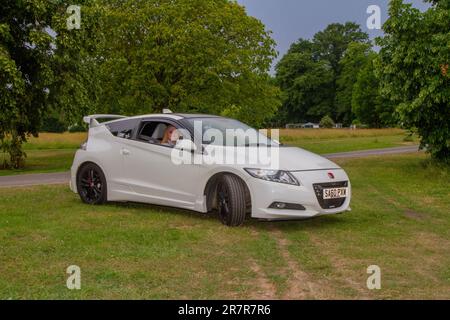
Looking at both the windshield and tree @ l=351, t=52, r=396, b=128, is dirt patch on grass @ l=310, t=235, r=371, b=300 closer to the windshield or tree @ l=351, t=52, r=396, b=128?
the windshield

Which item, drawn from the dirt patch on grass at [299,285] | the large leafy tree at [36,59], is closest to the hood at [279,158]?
the dirt patch on grass at [299,285]

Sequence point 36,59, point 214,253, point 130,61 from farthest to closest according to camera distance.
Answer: point 130,61 < point 36,59 < point 214,253

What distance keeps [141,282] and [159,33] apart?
2413cm

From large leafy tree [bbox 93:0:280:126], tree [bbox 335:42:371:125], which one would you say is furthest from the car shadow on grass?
tree [bbox 335:42:371:125]

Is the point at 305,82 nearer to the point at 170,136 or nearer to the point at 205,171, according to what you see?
the point at 170,136

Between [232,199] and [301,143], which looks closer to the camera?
[232,199]

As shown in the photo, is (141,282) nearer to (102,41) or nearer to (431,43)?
(431,43)

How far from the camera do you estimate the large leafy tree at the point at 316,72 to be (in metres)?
96.8

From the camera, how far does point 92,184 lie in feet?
34.3

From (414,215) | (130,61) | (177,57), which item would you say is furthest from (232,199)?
(130,61)

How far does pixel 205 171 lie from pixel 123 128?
2223 mm
